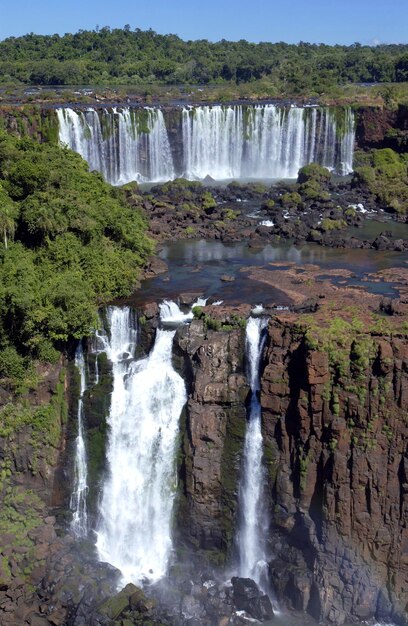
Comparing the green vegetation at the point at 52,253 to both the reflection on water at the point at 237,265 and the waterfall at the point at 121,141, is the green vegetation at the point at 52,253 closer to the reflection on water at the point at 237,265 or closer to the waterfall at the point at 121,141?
the reflection on water at the point at 237,265

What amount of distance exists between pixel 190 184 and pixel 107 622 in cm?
3321

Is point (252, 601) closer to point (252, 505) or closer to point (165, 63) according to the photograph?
point (252, 505)

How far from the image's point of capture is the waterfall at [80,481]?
24.7 m

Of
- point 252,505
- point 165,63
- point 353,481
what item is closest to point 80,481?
point 252,505

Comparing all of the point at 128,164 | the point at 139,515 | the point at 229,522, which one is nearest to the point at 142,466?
the point at 139,515

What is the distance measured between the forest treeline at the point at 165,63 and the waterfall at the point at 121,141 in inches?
1039

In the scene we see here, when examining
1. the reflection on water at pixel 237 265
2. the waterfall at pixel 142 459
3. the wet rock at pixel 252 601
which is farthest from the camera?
the reflection on water at pixel 237 265

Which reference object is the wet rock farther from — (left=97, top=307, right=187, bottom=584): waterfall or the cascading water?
the cascading water

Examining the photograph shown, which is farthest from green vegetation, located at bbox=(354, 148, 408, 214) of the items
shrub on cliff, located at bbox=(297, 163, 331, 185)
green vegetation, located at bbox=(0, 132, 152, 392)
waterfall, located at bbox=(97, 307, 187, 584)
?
waterfall, located at bbox=(97, 307, 187, 584)

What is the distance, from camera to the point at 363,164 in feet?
190

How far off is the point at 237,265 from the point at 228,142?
26.1m

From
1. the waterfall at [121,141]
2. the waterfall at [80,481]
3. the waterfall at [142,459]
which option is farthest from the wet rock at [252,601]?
the waterfall at [121,141]

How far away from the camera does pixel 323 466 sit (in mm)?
22203

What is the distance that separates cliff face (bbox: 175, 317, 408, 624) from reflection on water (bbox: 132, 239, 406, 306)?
5.75 m
